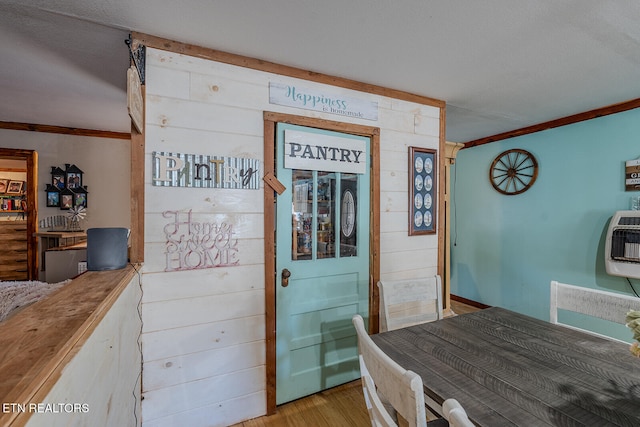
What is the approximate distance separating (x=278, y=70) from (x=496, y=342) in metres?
2.09

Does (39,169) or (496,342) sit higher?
(39,169)

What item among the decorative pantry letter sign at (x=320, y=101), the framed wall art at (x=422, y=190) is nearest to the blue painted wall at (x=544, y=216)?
the framed wall art at (x=422, y=190)

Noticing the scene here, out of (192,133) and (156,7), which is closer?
(156,7)

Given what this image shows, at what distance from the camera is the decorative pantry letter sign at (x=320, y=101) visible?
2.08m

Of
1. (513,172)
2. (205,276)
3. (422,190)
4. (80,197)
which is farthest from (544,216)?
(80,197)

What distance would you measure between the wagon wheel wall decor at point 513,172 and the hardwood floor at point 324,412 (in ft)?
10.1

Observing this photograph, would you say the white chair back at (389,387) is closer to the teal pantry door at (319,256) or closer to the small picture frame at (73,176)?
the teal pantry door at (319,256)

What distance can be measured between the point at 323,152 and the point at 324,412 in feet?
6.12

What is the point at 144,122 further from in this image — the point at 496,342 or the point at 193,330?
the point at 496,342

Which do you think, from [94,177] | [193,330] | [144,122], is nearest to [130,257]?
[193,330]

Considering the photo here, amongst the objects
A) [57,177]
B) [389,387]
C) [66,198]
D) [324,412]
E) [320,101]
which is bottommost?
[324,412]

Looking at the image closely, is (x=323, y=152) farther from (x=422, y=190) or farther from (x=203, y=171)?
(x=422, y=190)

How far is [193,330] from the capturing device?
1.84 metres

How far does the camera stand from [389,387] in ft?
2.85
